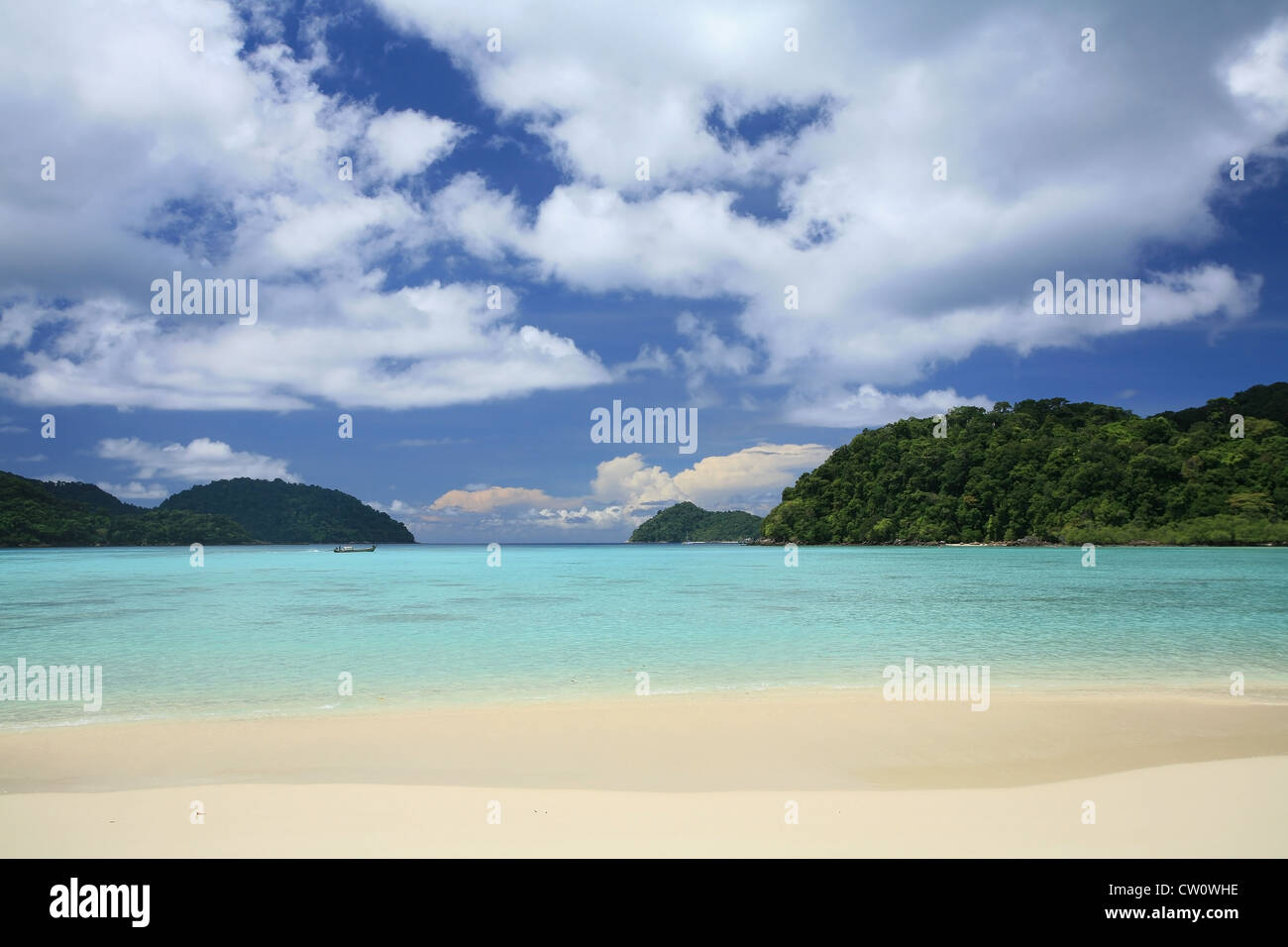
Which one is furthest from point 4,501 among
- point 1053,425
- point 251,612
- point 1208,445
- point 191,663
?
point 1208,445

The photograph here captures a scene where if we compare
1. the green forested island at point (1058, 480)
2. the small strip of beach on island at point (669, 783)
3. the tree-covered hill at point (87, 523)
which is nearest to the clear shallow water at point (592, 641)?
the small strip of beach on island at point (669, 783)

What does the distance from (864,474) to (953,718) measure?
464ft

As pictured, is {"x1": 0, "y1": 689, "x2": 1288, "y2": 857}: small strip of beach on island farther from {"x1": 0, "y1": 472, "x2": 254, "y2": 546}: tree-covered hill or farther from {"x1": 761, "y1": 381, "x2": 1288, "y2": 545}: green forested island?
{"x1": 0, "y1": 472, "x2": 254, "y2": 546}: tree-covered hill

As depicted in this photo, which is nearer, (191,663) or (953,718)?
(953,718)

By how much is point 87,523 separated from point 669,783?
583ft

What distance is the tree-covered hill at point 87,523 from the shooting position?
130000 mm

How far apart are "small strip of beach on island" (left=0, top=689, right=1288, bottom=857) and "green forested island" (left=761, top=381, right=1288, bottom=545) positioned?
116 m

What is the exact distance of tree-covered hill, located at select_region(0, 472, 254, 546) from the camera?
130 meters

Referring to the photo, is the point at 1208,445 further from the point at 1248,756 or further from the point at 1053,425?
the point at 1248,756

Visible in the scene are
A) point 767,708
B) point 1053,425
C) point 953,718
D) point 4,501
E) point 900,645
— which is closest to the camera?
point 953,718

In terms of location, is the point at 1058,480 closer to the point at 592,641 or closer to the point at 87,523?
the point at 592,641

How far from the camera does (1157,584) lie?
34.9 m

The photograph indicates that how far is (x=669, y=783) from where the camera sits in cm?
653

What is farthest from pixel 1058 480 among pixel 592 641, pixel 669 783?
pixel 669 783
